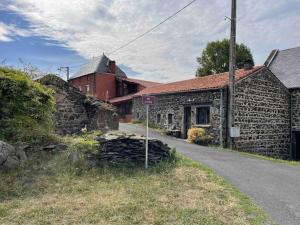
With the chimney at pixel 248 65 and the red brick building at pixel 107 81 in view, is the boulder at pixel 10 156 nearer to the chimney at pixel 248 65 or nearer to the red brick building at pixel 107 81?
the chimney at pixel 248 65

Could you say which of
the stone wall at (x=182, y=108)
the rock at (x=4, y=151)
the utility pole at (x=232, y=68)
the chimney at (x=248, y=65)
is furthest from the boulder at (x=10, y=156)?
the chimney at (x=248, y=65)

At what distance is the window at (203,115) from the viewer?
20656mm

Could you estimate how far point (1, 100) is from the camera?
33.9ft

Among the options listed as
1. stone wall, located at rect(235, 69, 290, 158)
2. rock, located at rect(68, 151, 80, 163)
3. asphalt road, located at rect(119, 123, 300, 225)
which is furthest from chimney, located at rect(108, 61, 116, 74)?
rock, located at rect(68, 151, 80, 163)

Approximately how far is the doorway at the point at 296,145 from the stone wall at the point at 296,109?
1.95ft

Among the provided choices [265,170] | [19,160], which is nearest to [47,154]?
[19,160]

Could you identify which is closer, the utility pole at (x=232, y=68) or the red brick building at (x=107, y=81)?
the utility pole at (x=232, y=68)

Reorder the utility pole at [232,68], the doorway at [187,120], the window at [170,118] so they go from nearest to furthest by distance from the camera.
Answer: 1. the utility pole at [232,68]
2. the doorway at [187,120]
3. the window at [170,118]

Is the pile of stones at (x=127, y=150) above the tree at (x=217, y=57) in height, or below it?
below

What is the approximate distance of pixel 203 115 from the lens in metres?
21.0

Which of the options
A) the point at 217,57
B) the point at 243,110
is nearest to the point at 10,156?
the point at 243,110

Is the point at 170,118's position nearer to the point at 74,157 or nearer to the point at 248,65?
the point at 248,65

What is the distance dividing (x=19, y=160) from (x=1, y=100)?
2243mm

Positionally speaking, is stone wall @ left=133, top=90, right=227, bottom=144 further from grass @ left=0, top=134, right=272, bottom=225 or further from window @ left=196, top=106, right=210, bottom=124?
grass @ left=0, top=134, right=272, bottom=225
